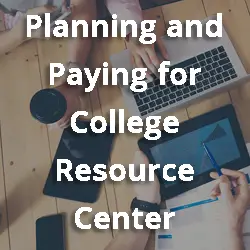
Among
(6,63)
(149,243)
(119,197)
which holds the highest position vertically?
(6,63)

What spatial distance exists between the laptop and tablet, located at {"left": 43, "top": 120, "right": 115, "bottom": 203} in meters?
0.10

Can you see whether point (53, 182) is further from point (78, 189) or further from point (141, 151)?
point (141, 151)

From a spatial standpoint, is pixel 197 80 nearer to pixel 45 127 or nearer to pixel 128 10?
pixel 128 10

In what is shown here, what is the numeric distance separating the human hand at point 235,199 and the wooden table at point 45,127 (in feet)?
0.40

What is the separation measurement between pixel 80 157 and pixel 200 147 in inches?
10.2

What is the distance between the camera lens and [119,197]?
0.94 meters

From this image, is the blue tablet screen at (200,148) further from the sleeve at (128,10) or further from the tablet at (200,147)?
the sleeve at (128,10)

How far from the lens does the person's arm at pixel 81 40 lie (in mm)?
1021

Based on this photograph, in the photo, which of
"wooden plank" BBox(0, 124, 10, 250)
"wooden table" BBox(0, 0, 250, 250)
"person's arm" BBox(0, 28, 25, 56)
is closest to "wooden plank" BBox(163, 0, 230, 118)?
"wooden table" BBox(0, 0, 250, 250)

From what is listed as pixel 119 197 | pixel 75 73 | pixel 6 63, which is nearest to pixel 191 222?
pixel 119 197

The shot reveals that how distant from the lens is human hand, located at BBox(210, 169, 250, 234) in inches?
32.8

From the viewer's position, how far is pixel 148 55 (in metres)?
0.96

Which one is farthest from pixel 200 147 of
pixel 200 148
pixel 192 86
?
pixel 192 86

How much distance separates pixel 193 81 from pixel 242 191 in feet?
0.82
